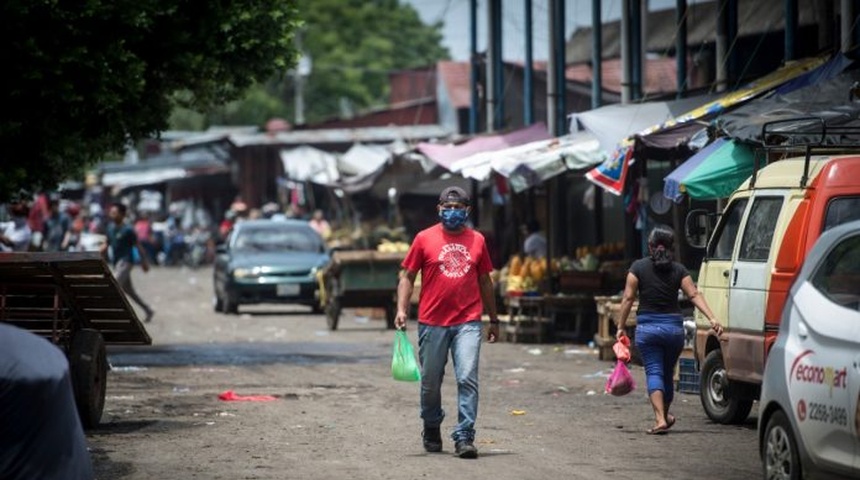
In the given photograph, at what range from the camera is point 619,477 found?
11094 millimetres

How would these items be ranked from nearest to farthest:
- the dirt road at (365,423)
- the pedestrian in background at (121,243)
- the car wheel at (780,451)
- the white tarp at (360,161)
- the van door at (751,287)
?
the car wheel at (780,451) → the dirt road at (365,423) → the van door at (751,287) → the pedestrian in background at (121,243) → the white tarp at (360,161)

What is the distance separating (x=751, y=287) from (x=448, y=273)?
2.66m

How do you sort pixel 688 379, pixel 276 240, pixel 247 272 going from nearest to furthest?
pixel 688 379 < pixel 247 272 < pixel 276 240

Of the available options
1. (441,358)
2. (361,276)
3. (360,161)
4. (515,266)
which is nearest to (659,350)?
(441,358)

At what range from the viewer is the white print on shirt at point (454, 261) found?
12.3m

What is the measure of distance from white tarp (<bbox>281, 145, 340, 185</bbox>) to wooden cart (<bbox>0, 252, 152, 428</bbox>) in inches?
1126

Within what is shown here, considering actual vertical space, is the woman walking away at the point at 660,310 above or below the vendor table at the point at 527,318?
above

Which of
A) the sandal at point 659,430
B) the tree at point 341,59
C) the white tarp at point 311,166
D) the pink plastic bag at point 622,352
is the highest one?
the tree at point 341,59

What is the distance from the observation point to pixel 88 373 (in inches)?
550

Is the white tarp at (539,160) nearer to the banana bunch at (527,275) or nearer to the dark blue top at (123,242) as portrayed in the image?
the banana bunch at (527,275)

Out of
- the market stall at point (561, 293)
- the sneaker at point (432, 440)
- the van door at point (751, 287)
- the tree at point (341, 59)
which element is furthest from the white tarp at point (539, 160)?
the tree at point (341, 59)

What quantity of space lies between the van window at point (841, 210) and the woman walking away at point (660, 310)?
1394 mm

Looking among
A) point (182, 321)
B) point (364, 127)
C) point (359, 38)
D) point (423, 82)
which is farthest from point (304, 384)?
point (359, 38)

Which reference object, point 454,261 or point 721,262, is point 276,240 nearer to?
point 721,262
